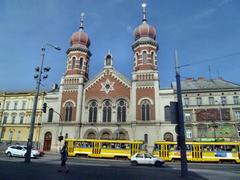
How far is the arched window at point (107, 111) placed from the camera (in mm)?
41484

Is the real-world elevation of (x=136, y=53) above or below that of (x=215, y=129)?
above

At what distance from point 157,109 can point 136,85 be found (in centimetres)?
608

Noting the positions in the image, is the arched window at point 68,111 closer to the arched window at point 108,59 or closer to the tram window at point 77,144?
the tram window at point 77,144

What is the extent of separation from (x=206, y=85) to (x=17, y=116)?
40969mm

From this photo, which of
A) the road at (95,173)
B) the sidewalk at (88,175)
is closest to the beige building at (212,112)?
the road at (95,173)

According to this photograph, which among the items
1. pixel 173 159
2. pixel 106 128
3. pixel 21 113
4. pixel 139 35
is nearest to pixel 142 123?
pixel 106 128

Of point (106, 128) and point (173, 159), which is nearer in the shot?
point (173, 159)

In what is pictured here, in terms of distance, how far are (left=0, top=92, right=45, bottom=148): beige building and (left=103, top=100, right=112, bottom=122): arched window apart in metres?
15.5

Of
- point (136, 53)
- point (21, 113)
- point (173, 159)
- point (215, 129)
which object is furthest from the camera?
point (21, 113)

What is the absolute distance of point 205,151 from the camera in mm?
29828

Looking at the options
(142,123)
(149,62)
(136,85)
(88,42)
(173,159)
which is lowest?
(173,159)

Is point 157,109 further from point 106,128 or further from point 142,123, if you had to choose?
point 106,128

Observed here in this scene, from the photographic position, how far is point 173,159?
1207 inches

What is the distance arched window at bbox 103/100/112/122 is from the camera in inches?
1633
